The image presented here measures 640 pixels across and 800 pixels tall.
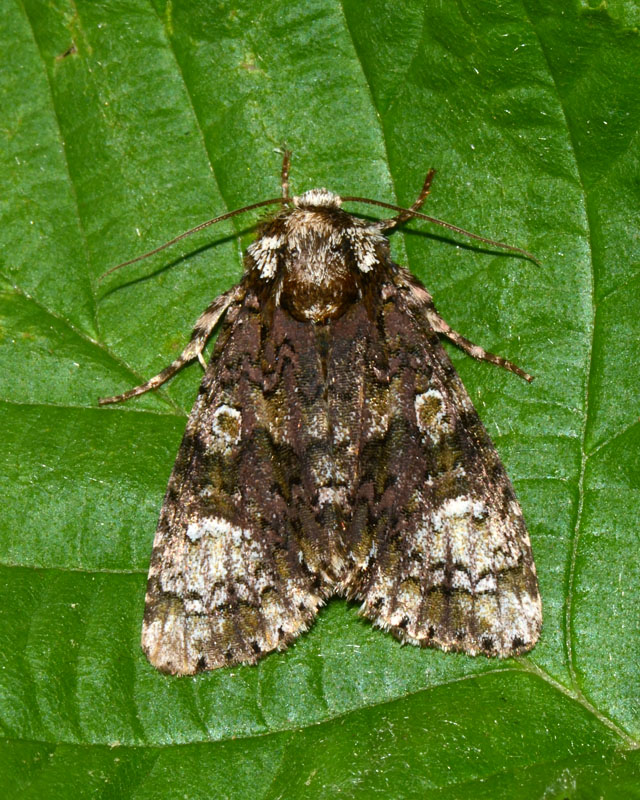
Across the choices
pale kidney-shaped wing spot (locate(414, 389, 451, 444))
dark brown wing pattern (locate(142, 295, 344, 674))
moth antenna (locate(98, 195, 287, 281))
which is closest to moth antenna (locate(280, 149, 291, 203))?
moth antenna (locate(98, 195, 287, 281))

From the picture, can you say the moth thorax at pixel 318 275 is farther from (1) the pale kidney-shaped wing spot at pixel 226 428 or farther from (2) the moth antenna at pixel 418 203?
(1) the pale kidney-shaped wing spot at pixel 226 428

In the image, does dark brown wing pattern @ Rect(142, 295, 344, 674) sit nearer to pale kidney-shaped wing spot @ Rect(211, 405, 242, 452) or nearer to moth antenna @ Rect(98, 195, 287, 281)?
pale kidney-shaped wing spot @ Rect(211, 405, 242, 452)

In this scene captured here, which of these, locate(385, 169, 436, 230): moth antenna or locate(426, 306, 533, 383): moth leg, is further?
locate(385, 169, 436, 230): moth antenna

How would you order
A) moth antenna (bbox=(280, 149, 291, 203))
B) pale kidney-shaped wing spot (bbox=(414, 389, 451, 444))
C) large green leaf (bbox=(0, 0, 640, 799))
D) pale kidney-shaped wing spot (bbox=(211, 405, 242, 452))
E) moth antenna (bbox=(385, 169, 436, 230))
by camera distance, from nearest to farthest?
large green leaf (bbox=(0, 0, 640, 799)), pale kidney-shaped wing spot (bbox=(414, 389, 451, 444)), pale kidney-shaped wing spot (bbox=(211, 405, 242, 452)), moth antenna (bbox=(385, 169, 436, 230)), moth antenna (bbox=(280, 149, 291, 203))

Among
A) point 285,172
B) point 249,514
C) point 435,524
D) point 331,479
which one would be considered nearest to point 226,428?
point 249,514

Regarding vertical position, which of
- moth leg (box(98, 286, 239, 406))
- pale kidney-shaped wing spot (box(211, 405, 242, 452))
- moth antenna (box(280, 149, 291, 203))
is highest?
moth antenna (box(280, 149, 291, 203))

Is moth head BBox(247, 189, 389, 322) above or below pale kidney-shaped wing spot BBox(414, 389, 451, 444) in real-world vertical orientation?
above

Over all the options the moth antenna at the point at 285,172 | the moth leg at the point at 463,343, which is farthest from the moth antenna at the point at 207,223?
the moth leg at the point at 463,343

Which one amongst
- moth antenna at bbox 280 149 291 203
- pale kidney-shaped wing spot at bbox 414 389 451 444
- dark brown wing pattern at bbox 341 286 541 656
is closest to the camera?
dark brown wing pattern at bbox 341 286 541 656
